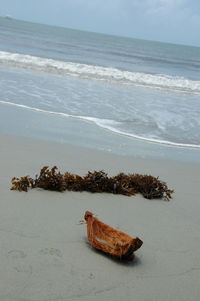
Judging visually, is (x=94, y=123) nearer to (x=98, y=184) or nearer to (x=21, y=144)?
(x=21, y=144)

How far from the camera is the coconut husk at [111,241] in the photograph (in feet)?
11.2

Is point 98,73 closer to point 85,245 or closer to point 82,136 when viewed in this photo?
point 82,136

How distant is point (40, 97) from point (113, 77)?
1012 cm

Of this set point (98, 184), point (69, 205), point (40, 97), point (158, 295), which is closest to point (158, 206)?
point (98, 184)

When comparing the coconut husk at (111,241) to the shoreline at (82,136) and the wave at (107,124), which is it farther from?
the wave at (107,124)

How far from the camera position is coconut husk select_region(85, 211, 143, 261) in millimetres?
3412

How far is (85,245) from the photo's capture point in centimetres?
372

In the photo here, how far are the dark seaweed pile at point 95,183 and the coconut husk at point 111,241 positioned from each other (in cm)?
120

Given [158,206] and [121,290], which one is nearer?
[121,290]

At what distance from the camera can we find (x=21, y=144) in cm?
675

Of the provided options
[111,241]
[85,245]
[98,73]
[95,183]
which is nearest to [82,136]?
[95,183]

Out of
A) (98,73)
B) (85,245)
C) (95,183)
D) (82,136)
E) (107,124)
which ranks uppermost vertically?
(98,73)

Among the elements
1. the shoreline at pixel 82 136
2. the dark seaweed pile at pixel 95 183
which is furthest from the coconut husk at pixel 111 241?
the shoreline at pixel 82 136

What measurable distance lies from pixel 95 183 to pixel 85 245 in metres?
1.45
